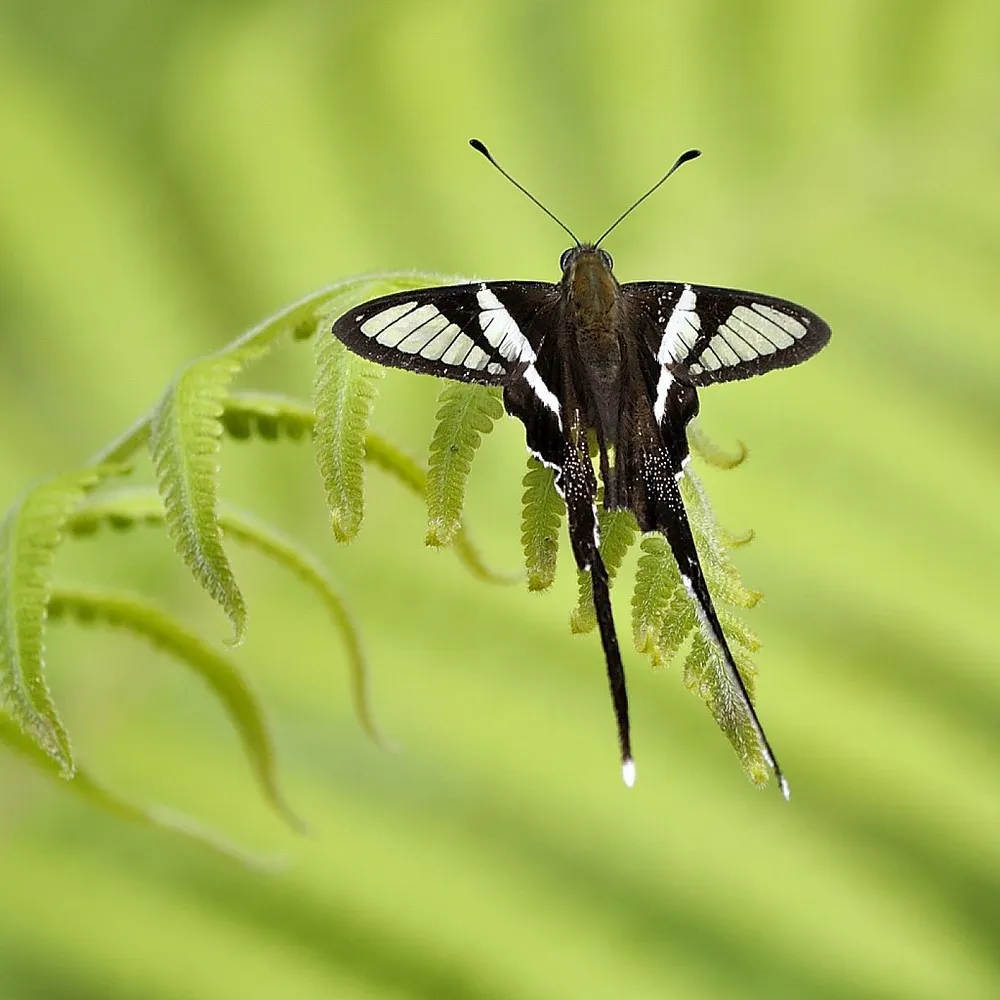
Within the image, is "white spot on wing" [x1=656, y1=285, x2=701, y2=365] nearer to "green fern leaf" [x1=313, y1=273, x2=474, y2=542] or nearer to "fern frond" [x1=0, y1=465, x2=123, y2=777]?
"green fern leaf" [x1=313, y1=273, x2=474, y2=542]

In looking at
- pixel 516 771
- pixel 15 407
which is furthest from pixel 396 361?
pixel 15 407

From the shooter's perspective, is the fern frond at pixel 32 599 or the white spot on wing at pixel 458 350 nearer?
the fern frond at pixel 32 599

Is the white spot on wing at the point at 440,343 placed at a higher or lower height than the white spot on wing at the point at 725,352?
lower

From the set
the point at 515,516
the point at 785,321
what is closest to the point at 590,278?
the point at 785,321

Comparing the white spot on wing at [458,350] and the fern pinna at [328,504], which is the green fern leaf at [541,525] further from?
the white spot on wing at [458,350]

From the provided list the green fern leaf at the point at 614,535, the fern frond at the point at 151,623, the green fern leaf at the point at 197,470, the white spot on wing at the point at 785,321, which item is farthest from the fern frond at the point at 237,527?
the white spot on wing at the point at 785,321

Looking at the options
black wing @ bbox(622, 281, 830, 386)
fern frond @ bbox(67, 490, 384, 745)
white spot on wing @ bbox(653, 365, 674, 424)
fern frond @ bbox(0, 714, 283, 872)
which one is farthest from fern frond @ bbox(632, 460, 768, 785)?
fern frond @ bbox(0, 714, 283, 872)

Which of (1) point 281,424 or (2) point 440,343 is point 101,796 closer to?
(1) point 281,424
